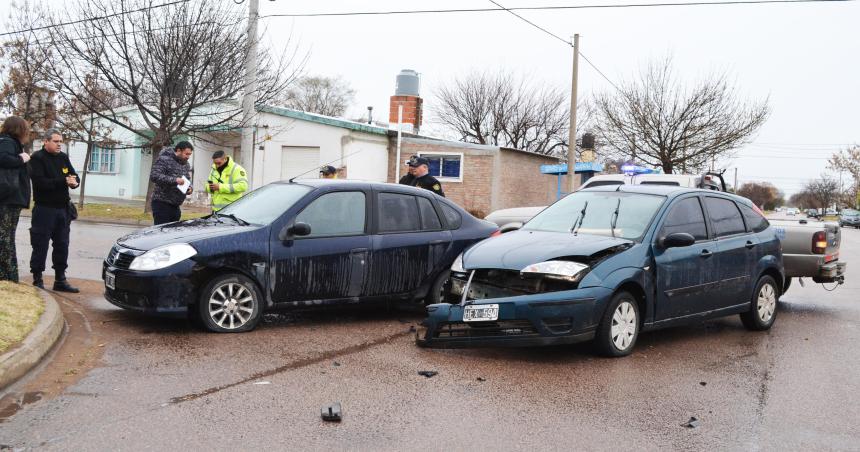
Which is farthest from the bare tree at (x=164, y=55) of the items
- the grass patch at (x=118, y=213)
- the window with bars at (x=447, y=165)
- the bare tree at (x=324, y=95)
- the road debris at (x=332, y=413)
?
the bare tree at (x=324, y=95)

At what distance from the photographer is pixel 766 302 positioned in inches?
327

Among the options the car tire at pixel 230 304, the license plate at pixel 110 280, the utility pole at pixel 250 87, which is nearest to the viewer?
the car tire at pixel 230 304

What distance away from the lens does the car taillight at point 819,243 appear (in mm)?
9805

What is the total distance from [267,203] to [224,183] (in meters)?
2.13

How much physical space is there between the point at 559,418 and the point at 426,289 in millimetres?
3397

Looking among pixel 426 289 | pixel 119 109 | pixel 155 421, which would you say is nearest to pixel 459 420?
pixel 155 421

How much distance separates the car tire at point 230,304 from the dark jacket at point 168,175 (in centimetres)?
276

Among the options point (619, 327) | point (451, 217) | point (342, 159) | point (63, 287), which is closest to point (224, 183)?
point (63, 287)

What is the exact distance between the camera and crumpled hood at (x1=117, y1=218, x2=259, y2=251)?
6863 millimetres

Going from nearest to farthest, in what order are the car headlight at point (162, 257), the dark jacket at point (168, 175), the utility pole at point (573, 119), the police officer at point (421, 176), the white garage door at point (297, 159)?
the car headlight at point (162, 257) → the dark jacket at point (168, 175) → the police officer at point (421, 176) → the utility pole at point (573, 119) → the white garage door at point (297, 159)

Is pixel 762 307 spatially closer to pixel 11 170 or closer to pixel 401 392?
pixel 401 392

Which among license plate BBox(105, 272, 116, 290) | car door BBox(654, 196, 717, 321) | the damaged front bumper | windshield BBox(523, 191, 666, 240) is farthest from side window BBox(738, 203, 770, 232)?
license plate BBox(105, 272, 116, 290)

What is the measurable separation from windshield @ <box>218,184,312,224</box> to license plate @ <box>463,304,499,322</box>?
217 cm

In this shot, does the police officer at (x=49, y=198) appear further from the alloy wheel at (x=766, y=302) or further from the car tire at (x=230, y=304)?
the alloy wheel at (x=766, y=302)
